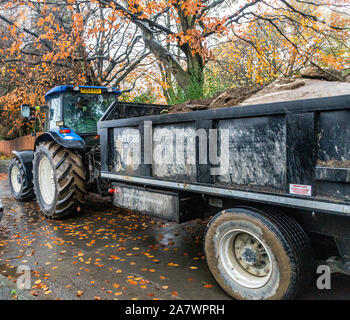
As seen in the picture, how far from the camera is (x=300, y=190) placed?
2.64m

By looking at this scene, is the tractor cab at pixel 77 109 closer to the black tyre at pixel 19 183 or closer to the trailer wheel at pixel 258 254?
the black tyre at pixel 19 183

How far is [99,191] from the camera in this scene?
605 cm

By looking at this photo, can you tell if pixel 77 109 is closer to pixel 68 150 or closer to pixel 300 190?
pixel 68 150

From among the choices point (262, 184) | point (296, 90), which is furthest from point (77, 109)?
point (262, 184)

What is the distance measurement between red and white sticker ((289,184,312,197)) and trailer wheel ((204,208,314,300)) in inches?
12.6

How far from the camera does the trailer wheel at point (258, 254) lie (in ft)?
8.91

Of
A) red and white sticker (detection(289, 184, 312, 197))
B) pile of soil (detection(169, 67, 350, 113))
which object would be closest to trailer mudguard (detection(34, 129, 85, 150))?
pile of soil (detection(169, 67, 350, 113))

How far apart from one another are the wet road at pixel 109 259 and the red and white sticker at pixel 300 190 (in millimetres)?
1228

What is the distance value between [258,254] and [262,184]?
0.70 m

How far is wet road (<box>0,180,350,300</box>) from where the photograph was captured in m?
3.40

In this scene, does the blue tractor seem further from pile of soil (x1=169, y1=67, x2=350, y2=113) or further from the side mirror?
pile of soil (x1=169, y1=67, x2=350, y2=113)

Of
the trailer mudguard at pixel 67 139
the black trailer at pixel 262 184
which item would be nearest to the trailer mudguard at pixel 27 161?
the trailer mudguard at pixel 67 139
